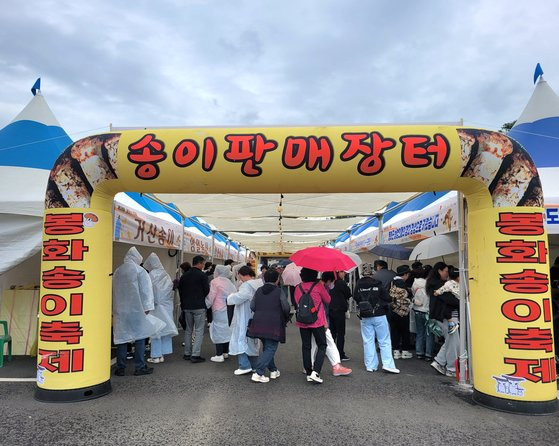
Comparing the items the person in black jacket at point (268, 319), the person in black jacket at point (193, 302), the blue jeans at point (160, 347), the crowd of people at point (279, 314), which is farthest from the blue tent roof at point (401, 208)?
the blue jeans at point (160, 347)

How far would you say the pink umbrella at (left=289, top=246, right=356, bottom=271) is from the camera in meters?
5.30

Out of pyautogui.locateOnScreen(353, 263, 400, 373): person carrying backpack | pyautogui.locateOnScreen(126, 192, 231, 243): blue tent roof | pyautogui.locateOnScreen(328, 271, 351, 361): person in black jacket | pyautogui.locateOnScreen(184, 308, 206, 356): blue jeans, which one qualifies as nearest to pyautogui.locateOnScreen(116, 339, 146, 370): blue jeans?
pyautogui.locateOnScreen(184, 308, 206, 356): blue jeans

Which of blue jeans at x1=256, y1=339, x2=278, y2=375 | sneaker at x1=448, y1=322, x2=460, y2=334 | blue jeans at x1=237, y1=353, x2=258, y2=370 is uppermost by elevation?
sneaker at x1=448, y1=322, x2=460, y2=334

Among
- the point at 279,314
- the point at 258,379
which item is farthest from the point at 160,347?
the point at 279,314

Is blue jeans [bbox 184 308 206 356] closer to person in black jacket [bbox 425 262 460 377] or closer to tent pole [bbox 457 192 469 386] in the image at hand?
person in black jacket [bbox 425 262 460 377]

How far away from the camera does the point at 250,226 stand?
13.8 m

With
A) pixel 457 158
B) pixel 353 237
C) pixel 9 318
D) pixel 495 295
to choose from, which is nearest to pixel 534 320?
pixel 495 295

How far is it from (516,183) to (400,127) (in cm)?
130

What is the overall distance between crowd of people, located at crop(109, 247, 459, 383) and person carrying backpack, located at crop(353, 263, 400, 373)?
14 mm

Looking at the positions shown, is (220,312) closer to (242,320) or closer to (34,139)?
(242,320)

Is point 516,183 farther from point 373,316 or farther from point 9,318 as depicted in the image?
point 9,318

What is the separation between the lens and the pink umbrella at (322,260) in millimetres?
5305

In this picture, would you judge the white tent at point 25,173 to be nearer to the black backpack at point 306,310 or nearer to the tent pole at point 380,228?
the black backpack at point 306,310

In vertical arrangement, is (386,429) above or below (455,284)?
below
